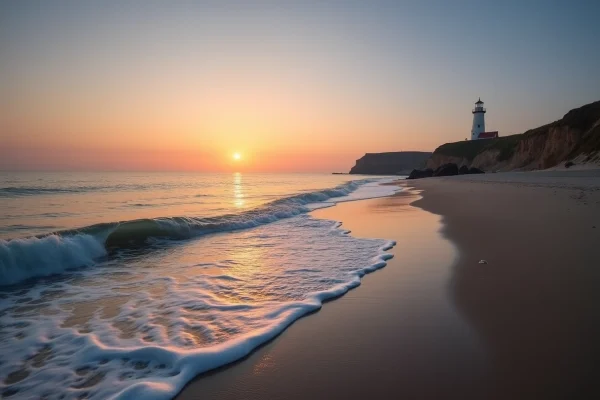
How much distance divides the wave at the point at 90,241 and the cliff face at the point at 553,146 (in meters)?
28.3

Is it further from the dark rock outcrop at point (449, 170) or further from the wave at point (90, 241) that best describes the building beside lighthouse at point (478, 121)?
the wave at point (90, 241)

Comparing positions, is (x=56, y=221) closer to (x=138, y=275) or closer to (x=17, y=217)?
(x=17, y=217)

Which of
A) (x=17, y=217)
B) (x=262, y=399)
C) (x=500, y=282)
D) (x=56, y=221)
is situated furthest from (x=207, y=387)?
(x=17, y=217)

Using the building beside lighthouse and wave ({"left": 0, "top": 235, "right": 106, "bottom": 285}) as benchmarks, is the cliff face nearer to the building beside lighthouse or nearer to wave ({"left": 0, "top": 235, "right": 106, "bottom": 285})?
the building beside lighthouse

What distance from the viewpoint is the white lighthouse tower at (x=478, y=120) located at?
78031 millimetres

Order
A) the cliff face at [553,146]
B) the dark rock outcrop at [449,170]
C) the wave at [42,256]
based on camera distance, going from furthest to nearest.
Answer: the dark rock outcrop at [449,170] < the cliff face at [553,146] < the wave at [42,256]

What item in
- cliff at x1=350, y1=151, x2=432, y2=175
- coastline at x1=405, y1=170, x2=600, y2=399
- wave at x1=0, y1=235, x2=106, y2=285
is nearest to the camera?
coastline at x1=405, y1=170, x2=600, y2=399

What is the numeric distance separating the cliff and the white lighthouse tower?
3331 inches

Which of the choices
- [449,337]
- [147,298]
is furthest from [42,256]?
[449,337]

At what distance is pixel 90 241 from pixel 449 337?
7.70 m

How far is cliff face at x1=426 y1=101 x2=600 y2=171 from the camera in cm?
2848

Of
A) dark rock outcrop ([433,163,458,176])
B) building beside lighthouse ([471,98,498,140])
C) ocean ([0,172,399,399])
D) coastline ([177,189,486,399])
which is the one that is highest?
building beside lighthouse ([471,98,498,140])

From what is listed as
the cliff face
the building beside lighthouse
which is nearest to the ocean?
the cliff face

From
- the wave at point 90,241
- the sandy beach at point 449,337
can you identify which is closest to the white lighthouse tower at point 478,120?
the wave at point 90,241
